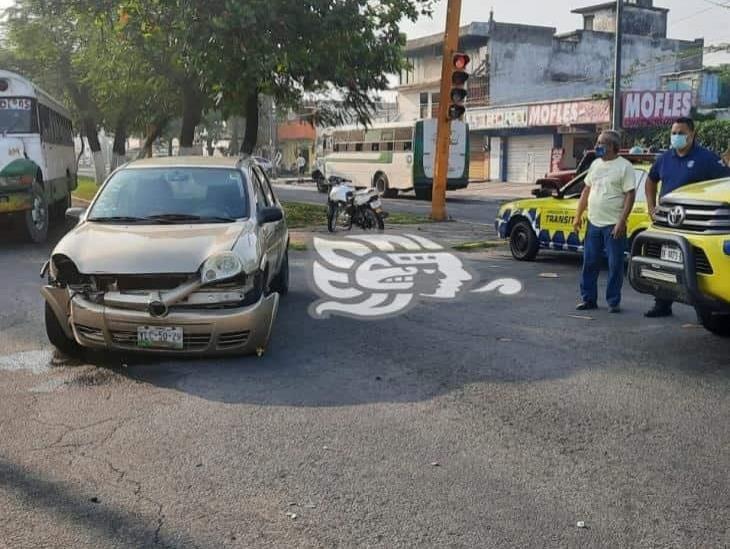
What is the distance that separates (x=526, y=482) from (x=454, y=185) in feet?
86.5

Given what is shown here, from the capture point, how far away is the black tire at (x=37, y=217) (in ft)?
45.1

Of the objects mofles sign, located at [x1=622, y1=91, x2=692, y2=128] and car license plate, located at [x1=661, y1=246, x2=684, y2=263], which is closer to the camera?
car license plate, located at [x1=661, y1=246, x2=684, y2=263]

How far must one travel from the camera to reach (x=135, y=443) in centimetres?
455

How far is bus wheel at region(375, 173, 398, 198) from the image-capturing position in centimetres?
3131

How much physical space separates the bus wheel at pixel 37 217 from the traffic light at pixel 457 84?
317 inches

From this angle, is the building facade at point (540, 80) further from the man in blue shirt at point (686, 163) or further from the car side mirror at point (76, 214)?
the car side mirror at point (76, 214)

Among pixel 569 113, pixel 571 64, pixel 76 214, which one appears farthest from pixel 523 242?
pixel 571 64

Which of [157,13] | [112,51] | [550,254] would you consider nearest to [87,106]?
[112,51]

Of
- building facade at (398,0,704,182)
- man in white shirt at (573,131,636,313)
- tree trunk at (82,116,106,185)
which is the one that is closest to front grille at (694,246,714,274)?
man in white shirt at (573,131,636,313)

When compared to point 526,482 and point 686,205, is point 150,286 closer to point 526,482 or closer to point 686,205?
point 526,482

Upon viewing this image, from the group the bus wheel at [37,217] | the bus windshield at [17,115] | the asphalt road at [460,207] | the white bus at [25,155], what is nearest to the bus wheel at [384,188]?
the asphalt road at [460,207]

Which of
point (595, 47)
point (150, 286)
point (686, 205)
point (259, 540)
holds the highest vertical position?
point (595, 47)

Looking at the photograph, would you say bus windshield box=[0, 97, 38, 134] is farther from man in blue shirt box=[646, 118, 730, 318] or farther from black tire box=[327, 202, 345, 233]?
man in blue shirt box=[646, 118, 730, 318]

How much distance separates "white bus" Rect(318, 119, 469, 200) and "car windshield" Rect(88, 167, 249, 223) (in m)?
19.1
